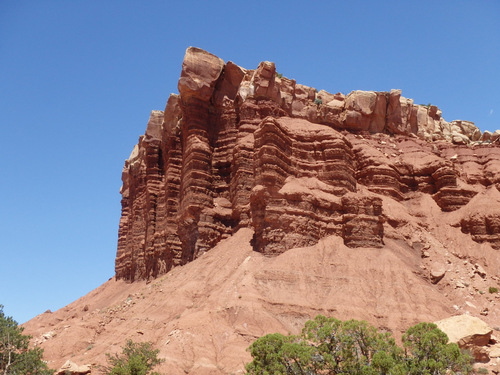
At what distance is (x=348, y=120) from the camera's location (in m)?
68.5

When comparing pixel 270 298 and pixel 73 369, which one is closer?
pixel 73 369

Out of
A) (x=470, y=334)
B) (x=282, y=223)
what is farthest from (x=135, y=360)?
(x=470, y=334)

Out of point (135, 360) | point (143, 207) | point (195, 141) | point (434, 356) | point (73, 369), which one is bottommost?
point (434, 356)

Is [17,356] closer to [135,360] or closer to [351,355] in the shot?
[135,360]

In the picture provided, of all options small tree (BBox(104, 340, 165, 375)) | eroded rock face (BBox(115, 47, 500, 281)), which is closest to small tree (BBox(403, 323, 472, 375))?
small tree (BBox(104, 340, 165, 375))

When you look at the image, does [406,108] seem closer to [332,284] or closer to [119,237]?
[332,284]

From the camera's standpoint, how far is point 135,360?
3512 cm

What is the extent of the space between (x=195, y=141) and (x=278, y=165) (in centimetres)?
1257

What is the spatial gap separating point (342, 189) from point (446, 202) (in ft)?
51.1

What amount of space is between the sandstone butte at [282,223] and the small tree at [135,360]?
1253 mm

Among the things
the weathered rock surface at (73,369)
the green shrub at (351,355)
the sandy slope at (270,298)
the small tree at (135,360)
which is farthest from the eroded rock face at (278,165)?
the green shrub at (351,355)

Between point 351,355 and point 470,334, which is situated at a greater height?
point 470,334

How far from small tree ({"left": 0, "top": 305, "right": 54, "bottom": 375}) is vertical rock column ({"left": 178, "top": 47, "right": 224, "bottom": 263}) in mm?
21276

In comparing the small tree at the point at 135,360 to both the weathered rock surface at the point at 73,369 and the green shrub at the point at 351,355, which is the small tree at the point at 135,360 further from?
the green shrub at the point at 351,355
